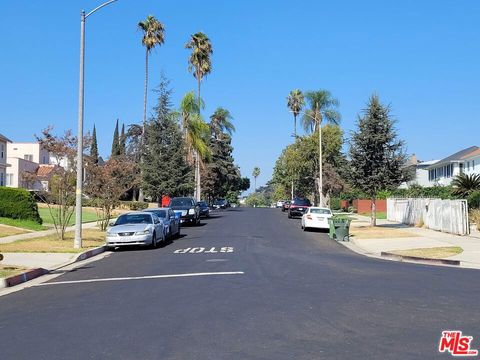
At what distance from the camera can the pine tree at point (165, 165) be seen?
4822 cm

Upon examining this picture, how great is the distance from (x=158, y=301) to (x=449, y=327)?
4.89 meters

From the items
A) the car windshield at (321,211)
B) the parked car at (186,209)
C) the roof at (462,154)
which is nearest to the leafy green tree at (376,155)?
the car windshield at (321,211)

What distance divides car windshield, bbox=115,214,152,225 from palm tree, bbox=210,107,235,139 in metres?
64.5

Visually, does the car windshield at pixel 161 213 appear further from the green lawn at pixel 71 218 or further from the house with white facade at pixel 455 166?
the house with white facade at pixel 455 166

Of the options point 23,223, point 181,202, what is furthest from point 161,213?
point 181,202

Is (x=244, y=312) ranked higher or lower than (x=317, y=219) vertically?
lower

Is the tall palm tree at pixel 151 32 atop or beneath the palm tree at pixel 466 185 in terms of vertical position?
atop

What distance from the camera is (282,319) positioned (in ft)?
27.9

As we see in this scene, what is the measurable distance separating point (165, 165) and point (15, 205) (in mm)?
17655

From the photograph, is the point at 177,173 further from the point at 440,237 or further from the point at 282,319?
the point at 282,319

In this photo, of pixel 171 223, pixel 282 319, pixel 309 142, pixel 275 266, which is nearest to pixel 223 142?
pixel 309 142

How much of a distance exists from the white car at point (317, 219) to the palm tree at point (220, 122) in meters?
56.0

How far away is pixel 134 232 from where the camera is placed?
21.3 meters

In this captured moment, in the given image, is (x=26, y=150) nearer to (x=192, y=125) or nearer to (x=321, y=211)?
(x=192, y=125)
